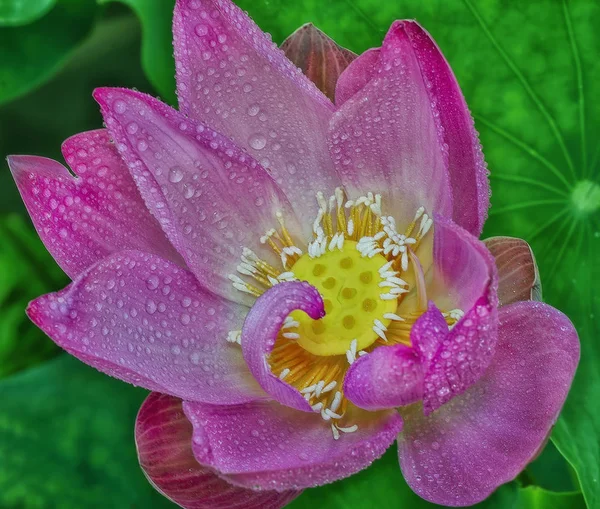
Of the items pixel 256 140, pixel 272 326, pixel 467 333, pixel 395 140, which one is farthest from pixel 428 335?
pixel 256 140

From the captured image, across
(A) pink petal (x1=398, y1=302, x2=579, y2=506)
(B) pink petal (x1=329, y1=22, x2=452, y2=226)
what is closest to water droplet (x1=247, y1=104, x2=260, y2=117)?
(B) pink petal (x1=329, y1=22, x2=452, y2=226)

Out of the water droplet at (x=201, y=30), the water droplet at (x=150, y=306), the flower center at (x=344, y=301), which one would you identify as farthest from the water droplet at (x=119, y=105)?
the flower center at (x=344, y=301)

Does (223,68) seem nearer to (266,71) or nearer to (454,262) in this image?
(266,71)

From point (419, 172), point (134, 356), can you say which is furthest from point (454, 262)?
point (134, 356)

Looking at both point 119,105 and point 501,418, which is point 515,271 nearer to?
point 501,418

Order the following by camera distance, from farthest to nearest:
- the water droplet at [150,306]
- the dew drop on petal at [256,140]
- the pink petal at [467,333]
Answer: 1. the dew drop on petal at [256,140]
2. the water droplet at [150,306]
3. the pink petal at [467,333]

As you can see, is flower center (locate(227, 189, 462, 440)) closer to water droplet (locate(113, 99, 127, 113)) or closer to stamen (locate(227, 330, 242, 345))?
stamen (locate(227, 330, 242, 345))

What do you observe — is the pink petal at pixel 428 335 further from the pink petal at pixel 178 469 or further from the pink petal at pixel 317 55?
the pink petal at pixel 317 55
